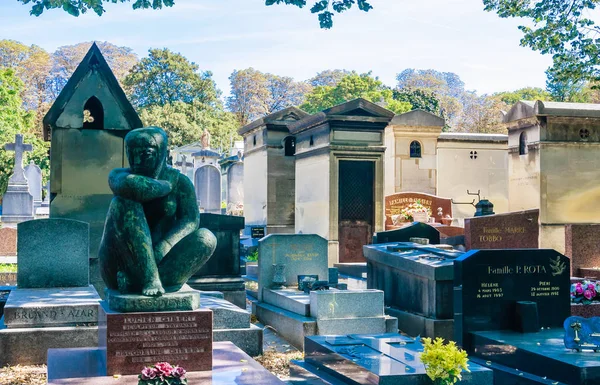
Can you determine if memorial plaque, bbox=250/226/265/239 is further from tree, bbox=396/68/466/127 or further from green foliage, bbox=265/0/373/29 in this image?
tree, bbox=396/68/466/127

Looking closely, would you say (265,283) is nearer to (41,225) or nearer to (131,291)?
(41,225)

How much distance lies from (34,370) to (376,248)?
18.0 feet

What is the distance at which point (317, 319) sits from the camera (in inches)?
343

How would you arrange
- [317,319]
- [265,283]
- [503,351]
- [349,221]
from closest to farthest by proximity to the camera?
[503,351] < [317,319] < [265,283] < [349,221]

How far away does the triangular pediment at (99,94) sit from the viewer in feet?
35.6

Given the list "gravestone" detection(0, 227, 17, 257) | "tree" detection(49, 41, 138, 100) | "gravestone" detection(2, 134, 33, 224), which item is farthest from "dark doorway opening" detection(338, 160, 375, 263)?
"tree" detection(49, 41, 138, 100)

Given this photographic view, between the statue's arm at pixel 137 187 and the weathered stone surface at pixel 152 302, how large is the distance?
0.76 m

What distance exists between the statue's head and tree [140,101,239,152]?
4404 cm

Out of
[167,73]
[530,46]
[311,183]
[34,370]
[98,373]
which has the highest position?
[167,73]

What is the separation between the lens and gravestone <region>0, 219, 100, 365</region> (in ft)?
24.4

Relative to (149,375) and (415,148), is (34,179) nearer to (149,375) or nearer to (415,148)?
(415,148)

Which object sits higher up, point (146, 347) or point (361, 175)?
point (361, 175)

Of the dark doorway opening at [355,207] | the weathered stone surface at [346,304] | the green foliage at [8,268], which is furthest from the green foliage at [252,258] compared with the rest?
the weathered stone surface at [346,304]

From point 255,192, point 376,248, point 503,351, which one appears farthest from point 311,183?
point 503,351
